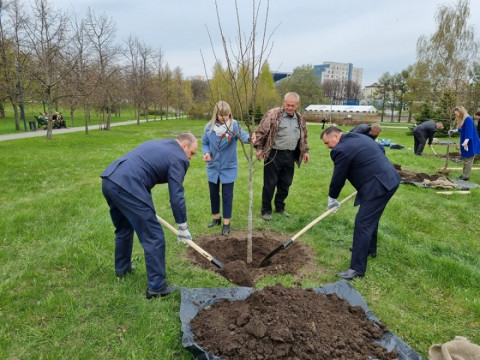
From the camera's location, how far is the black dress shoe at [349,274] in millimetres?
3720

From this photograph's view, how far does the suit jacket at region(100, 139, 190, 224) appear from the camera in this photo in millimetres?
2988

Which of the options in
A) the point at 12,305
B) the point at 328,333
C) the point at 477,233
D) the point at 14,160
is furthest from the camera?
the point at 14,160

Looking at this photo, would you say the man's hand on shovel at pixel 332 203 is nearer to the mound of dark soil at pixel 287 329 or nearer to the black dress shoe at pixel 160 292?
the mound of dark soil at pixel 287 329

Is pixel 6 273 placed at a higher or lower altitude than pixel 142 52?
lower

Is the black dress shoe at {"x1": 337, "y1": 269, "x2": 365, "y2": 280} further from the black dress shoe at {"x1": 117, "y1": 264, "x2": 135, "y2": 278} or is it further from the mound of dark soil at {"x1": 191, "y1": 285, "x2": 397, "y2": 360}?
the black dress shoe at {"x1": 117, "y1": 264, "x2": 135, "y2": 278}

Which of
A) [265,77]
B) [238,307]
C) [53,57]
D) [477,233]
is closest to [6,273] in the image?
[238,307]

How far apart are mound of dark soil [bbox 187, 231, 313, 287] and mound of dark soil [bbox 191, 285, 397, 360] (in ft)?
2.10

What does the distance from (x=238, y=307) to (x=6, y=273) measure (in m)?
2.67

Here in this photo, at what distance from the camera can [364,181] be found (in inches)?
146

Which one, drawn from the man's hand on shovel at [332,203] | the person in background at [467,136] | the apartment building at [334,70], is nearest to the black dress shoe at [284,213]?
the man's hand on shovel at [332,203]

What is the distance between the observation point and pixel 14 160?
9.80 meters

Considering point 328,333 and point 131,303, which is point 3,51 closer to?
point 131,303

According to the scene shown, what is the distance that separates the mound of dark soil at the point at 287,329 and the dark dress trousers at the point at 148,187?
70cm

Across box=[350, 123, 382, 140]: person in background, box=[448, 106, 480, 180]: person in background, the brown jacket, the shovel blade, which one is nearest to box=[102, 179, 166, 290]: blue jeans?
the shovel blade
